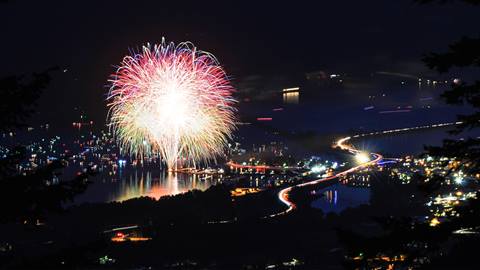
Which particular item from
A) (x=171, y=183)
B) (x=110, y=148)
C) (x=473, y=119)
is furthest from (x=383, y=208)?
(x=110, y=148)

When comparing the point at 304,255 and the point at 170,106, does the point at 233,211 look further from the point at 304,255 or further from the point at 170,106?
the point at 304,255

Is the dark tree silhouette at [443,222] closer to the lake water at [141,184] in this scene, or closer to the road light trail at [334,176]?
the road light trail at [334,176]

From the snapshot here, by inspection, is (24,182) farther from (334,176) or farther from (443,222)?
(334,176)

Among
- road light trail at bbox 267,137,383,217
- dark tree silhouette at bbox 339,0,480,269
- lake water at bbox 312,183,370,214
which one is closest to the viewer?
dark tree silhouette at bbox 339,0,480,269

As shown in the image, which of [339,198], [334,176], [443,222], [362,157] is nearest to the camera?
[443,222]

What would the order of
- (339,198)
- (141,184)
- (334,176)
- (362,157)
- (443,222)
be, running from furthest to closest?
(362,157) → (334,176) → (141,184) → (339,198) → (443,222)

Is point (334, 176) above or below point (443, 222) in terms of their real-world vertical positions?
above

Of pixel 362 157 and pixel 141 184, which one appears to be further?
pixel 362 157

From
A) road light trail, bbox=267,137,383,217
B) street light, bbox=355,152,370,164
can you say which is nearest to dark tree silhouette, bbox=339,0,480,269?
road light trail, bbox=267,137,383,217

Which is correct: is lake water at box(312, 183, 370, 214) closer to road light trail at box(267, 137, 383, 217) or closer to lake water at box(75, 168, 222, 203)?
road light trail at box(267, 137, 383, 217)

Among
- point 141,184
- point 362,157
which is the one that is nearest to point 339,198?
point 141,184

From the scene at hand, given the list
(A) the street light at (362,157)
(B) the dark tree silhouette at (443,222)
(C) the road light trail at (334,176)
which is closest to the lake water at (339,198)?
(C) the road light trail at (334,176)
